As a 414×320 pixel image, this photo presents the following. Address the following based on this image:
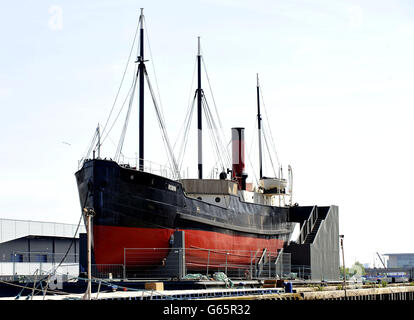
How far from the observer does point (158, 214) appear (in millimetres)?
27891

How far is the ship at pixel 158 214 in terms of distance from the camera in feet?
89.0

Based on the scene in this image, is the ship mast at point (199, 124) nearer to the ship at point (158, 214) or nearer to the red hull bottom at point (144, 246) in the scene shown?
the ship at point (158, 214)

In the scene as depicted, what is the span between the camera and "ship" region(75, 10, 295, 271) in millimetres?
27141

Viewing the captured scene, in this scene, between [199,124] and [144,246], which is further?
[199,124]

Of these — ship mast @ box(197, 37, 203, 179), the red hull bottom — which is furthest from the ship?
ship mast @ box(197, 37, 203, 179)

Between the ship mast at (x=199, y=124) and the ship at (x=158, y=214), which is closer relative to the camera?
the ship at (x=158, y=214)

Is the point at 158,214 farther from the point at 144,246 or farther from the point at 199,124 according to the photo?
the point at 199,124

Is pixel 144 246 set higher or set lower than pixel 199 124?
lower

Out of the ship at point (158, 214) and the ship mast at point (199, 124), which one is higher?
the ship mast at point (199, 124)

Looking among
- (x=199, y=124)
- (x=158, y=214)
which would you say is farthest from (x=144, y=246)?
(x=199, y=124)

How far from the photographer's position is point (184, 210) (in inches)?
1133

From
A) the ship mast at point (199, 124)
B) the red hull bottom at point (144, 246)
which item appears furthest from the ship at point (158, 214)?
the ship mast at point (199, 124)

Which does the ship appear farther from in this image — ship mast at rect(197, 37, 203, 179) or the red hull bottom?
ship mast at rect(197, 37, 203, 179)
